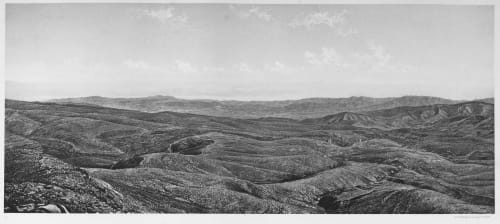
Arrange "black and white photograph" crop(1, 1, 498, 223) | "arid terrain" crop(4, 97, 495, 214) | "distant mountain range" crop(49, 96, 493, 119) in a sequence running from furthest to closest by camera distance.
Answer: "distant mountain range" crop(49, 96, 493, 119), "black and white photograph" crop(1, 1, 498, 223), "arid terrain" crop(4, 97, 495, 214)

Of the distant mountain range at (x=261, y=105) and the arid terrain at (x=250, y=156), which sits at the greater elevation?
the distant mountain range at (x=261, y=105)

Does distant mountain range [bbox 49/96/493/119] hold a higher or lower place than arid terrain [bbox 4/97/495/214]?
higher

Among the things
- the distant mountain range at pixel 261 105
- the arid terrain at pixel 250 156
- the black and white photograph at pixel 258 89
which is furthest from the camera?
the distant mountain range at pixel 261 105

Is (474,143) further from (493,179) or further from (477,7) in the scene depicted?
(477,7)

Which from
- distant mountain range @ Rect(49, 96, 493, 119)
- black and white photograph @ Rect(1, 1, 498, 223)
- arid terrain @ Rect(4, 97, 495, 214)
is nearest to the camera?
arid terrain @ Rect(4, 97, 495, 214)

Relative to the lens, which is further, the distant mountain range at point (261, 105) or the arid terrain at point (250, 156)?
the distant mountain range at point (261, 105)

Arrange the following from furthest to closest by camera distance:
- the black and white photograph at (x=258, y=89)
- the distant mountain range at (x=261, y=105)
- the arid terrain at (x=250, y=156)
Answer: the distant mountain range at (x=261, y=105)
the black and white photograph at (x=258, y=89)
the arid terrain at (x=250, y=156)

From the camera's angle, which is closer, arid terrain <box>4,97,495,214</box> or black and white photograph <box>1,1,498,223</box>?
arid terrain <box>4,97,495,214</box>
